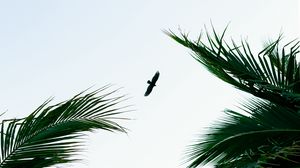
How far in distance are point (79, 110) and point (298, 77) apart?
179 cm

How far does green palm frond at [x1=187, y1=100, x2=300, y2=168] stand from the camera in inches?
119

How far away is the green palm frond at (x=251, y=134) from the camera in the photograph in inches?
119

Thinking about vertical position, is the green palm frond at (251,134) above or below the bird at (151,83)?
below

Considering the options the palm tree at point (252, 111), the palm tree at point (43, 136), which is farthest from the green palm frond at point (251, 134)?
the palm tree at point (43, 136)

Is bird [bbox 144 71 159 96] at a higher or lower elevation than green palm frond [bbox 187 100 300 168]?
higher

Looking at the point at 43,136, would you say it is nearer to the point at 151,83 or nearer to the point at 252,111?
the point at 252,111

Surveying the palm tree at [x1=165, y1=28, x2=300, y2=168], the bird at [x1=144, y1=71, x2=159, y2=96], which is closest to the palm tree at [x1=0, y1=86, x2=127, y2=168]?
the palm tree at [x1=165, y1=28, x2=300, y2=168]

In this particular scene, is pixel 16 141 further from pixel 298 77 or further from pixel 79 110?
pixel 298 77

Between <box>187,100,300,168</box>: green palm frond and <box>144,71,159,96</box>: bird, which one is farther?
<box>144,71,159,96</box>: bird

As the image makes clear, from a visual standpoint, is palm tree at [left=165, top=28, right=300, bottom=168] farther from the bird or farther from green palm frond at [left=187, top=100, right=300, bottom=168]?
the bird

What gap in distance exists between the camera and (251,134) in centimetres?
308

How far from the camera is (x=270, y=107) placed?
3.20 m

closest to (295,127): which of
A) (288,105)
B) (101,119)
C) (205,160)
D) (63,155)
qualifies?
(288,105)

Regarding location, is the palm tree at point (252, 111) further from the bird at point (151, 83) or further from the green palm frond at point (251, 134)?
the bird at point (151, 83)
